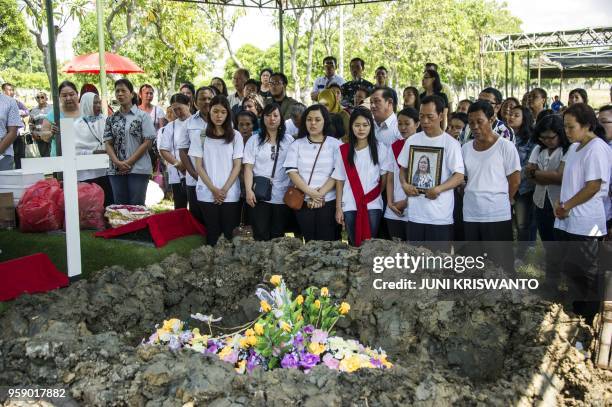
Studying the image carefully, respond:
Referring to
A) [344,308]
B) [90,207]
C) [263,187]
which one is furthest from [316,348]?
[90,207]

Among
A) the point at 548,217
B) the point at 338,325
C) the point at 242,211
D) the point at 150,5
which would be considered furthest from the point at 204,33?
the point at 338,325

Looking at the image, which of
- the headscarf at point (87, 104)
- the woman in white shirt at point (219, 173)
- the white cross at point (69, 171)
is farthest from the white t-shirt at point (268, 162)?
the headscarf at point (87, 104)

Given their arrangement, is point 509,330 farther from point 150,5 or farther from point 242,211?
point 150,5

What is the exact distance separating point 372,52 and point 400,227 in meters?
30.4

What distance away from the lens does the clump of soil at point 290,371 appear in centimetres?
294

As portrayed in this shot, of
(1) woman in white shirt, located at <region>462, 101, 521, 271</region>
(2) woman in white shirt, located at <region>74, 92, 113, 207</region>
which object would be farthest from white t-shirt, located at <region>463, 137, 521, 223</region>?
(2) woman in white shirt, located at <region>74, 92, 113, 207</region>

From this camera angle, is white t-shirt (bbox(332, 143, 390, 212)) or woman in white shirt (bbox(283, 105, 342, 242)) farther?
woman in white shirt (bbox(283, 105, 342, 242))

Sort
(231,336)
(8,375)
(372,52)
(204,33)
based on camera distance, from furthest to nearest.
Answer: (372,52), (204,33), (231,336), (8,375)

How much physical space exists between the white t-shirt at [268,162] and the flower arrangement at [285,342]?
2520 mm

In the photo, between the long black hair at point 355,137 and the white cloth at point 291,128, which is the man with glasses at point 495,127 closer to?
the long black hair at point 355,137

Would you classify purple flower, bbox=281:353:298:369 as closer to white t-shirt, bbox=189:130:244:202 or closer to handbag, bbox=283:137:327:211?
handbag, bbox=283:137:327:211

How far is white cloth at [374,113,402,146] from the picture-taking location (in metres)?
6.49

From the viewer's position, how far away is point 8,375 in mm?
3236

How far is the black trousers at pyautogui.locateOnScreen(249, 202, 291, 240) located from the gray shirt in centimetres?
159
